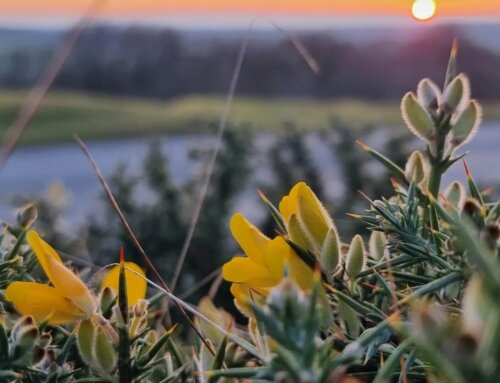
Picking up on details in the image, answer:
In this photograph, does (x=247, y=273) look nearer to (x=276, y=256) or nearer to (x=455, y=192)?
(x=276, y=256)

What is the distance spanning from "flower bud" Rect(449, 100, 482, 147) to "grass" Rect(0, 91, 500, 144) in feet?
11.8

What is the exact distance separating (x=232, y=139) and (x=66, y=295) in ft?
4.28

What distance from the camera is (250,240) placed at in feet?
1.29

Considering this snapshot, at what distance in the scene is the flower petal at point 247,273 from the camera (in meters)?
0.38

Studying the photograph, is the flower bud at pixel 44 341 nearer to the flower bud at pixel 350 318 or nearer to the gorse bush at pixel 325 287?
the gorse bush at pixel 325 287

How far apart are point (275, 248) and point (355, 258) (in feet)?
0.16

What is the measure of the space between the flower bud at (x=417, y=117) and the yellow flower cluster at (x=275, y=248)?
91mm

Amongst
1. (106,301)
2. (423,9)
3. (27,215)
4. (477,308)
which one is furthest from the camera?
(423,9)

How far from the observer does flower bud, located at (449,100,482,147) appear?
1.45 ft

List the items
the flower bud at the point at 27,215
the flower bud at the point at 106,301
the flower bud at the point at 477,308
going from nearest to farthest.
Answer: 1. the flower bud at the point at 477,308
2. the flower bud at the point at 106,301
3. the flower bud at the point at 27,215

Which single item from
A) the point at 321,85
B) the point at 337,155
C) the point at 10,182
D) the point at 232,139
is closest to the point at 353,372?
the point at 232,139

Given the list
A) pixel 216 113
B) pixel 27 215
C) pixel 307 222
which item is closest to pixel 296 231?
pixel 307 222

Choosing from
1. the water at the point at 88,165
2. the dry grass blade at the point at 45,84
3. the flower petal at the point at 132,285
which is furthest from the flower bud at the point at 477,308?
the water at the point at 88,165

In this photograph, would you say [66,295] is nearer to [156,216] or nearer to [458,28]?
[156,216]
